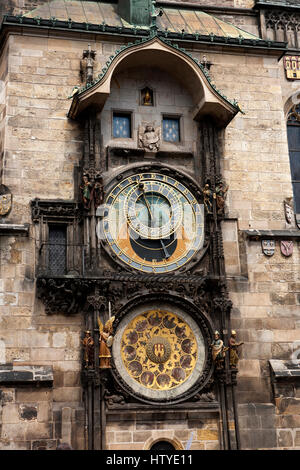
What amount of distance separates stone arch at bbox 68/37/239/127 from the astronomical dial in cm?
169

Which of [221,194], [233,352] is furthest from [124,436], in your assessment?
[221,194]

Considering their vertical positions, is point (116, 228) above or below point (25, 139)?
below

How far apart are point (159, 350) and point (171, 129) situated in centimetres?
478

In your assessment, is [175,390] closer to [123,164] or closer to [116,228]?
[116,228]

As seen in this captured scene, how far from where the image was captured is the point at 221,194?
53.0 ft

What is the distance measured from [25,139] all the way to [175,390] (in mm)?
5745

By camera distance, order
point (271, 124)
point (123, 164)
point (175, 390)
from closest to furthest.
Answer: point (175, 390)
point (123, 164)
point (271, 124)

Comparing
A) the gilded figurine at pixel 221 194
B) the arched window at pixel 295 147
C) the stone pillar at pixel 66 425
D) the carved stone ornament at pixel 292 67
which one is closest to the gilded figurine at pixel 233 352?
the gilded figurine at pixel 221 194

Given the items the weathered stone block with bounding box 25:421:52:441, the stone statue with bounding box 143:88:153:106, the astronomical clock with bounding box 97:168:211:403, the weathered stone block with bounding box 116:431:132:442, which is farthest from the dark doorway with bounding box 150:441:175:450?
the stone statue with bounding box 143:88:153:106

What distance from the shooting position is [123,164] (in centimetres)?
1620

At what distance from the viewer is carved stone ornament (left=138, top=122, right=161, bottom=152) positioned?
16391 mm

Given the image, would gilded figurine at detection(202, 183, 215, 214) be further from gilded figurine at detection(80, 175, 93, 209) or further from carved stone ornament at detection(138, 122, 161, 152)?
gilded figurine at detection(80, 175, 93, 209)

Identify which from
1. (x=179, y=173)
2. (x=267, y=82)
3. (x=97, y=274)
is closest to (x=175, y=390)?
(x=97, y=274)

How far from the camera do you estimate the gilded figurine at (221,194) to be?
1608 centimetres
